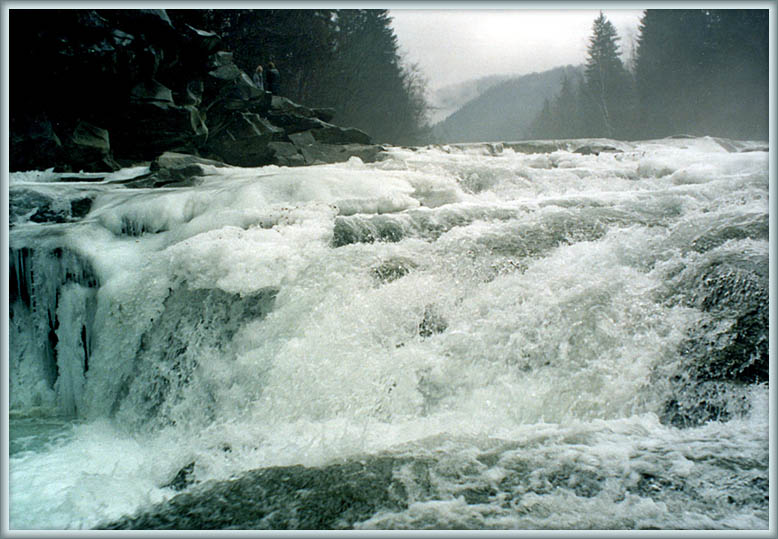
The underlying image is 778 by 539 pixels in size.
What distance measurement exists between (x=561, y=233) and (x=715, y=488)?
7.81 ft

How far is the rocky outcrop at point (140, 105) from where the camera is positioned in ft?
29.3

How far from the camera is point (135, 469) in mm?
2396

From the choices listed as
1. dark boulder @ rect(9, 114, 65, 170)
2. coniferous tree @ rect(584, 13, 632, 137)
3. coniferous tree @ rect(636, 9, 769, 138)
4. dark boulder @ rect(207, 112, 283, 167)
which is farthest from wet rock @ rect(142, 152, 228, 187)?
coniferous tree @ rect(584, 13, 632, 137)

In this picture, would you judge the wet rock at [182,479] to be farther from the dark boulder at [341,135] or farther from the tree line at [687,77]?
the tree line at [687,77]

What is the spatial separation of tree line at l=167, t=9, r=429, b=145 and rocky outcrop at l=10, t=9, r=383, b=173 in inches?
66.9

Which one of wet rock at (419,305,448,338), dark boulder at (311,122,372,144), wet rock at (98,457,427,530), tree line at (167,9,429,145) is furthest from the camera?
tree line at (167,9,429,145)

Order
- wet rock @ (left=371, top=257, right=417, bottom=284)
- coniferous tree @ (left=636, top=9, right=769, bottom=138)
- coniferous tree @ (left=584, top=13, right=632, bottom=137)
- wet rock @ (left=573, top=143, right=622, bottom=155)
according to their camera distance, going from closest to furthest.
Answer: wet rock @ (left=371, top=257, right=417, bottom=284) → wet rock @ (left=573, top=143, right=622, bottom=155) → coniferous tree @ (left=636, top=9, right=769, bottom=138) → coniferous tree @ (left=584, top=13, right=632, bottom=137)

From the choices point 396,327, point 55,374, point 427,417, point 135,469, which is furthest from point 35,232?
point 427,417

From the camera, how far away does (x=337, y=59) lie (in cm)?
2955

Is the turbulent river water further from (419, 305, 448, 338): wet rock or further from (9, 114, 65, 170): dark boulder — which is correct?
(9, 114, 65, 170): dark boulder

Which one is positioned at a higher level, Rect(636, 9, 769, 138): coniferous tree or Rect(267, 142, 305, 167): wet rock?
Rect(636, 9, 769, 138): coniferous tree

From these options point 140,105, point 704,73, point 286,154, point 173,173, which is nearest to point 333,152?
point 286,154

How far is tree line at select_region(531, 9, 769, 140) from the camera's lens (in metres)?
31.8

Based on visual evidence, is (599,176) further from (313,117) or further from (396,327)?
(313,117)
